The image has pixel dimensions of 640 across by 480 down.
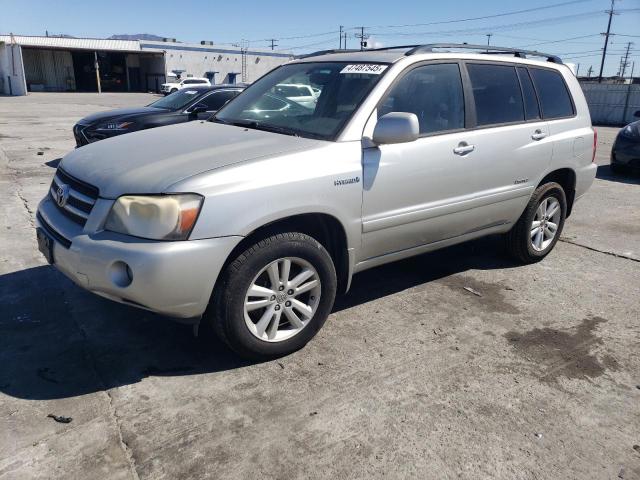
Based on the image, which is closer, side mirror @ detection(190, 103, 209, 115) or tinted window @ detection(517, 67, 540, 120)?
tinted window @ detection(517, 67, 540, 120)

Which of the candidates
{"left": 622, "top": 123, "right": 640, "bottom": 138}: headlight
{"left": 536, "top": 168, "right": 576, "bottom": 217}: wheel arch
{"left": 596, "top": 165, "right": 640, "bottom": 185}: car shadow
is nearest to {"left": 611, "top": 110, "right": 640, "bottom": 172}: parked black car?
{"left": 622, "top": 123, "right": 640, "bottom": 138}: headlight

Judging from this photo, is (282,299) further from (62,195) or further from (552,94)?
(552,94)

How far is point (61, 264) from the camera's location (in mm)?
2996

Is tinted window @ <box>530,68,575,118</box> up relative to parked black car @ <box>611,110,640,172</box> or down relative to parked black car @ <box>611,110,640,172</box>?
up

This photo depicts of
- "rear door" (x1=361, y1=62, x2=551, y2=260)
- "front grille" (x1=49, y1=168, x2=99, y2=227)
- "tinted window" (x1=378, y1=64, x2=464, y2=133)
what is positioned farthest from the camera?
"tinted window" (x1=378, y1=64, x2=464, y2=133)

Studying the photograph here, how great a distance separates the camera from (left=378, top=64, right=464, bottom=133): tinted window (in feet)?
12.0

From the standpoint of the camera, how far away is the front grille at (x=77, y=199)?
298 cm

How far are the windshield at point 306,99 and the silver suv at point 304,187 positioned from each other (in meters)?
0.02

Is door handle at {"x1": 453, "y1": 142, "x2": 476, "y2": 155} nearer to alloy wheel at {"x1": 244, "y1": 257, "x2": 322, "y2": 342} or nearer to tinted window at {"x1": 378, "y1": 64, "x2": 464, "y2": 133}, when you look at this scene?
tinted window at {"x1": 378, "y1": 64, "x2": 464, "y2": 133}

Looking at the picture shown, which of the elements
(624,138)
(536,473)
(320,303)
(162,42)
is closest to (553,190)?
(320,303)

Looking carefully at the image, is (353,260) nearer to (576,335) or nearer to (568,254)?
(576,335)

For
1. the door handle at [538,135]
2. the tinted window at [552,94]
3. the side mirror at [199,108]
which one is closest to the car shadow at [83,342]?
the door handle at [538,135]

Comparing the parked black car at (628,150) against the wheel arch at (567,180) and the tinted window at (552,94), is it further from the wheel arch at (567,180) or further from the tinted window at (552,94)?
the tinted window at (552,94)

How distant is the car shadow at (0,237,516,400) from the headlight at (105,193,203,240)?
902 mm
